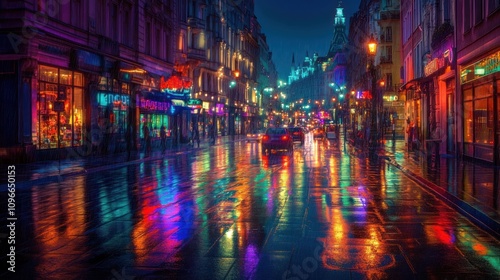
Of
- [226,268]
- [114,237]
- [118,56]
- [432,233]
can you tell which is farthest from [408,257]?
[118,56]

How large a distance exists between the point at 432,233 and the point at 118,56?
90.0 ft

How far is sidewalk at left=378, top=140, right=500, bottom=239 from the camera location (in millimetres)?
10484

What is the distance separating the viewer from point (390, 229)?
376 inches

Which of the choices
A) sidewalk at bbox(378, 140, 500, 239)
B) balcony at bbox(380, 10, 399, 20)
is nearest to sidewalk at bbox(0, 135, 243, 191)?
sidewalk at bbox(378, 140, 500, 239)

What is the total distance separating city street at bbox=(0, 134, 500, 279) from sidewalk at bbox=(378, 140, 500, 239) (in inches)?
14.1

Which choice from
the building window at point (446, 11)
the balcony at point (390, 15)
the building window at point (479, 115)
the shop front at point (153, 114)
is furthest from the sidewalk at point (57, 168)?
the balcony at point (390, 15)

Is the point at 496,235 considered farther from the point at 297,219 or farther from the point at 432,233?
the point at 297,219

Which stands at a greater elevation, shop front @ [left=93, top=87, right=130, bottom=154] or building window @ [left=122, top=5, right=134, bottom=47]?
building window @ [left=122, top=5, right=134, bottom=47]

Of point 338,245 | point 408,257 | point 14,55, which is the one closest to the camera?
point 408,257

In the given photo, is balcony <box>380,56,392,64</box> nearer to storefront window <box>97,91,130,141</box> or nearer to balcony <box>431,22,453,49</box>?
balcony <box>431,22,453,49</box>

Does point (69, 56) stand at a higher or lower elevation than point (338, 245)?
higher

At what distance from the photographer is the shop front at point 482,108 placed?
20.7 m

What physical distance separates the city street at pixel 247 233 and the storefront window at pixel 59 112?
31.8 feet

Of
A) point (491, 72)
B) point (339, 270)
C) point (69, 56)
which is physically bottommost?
point (339, 270)
